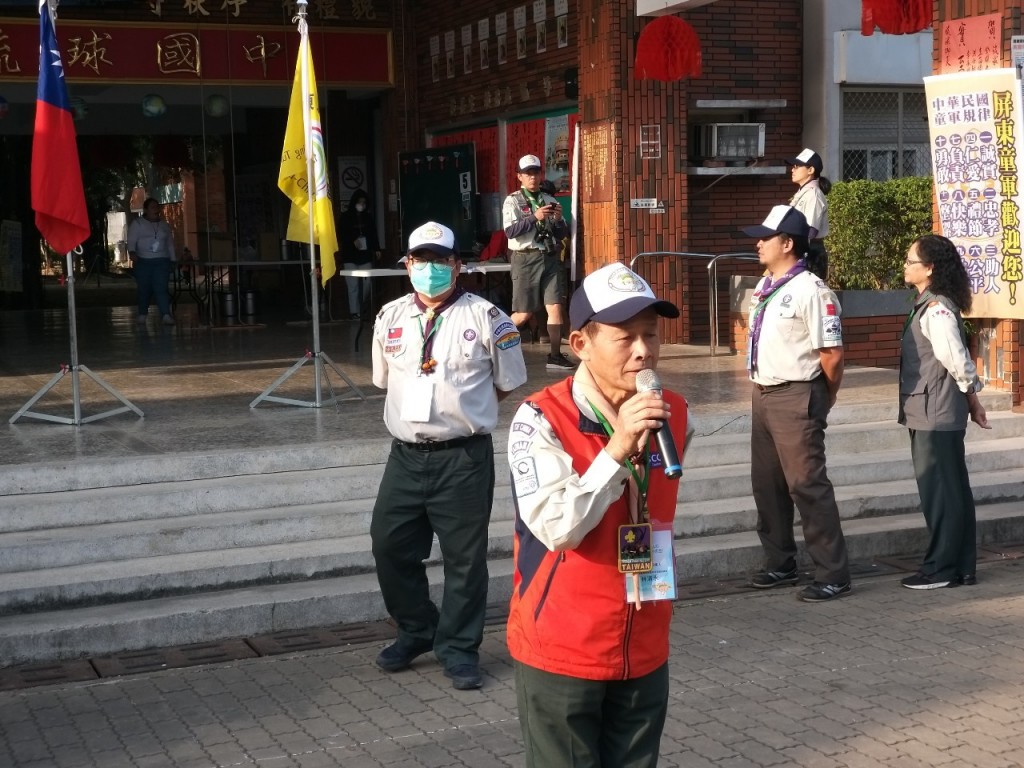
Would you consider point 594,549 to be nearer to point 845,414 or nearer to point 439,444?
point 439,444

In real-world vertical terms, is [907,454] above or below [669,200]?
below

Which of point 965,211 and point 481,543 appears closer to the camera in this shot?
point 481,543

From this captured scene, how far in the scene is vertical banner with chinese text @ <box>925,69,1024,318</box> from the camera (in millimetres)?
10164

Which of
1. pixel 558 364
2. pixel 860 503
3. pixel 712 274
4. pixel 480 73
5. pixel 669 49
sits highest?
pixel 480 73

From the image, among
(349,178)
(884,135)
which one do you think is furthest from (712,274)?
(349,178)

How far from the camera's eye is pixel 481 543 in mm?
5859

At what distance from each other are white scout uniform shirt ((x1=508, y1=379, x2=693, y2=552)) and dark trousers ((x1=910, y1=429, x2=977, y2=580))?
4.68 metres

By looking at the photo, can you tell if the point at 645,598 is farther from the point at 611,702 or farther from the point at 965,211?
the point at 965,211

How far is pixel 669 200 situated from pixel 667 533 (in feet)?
36.1

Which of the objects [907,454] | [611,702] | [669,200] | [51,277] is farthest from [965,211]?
[51,277]

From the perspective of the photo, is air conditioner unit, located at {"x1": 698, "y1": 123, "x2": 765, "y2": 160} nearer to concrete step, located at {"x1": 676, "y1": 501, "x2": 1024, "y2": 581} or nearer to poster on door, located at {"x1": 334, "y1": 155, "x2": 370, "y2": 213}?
concrete step, located at {"x1": 676, "y1": 501, "x2": 1024, "y2": 581}

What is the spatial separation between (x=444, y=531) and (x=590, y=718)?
2579 mm

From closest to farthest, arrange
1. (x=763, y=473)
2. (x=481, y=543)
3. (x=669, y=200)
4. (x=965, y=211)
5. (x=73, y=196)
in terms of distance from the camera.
→ (x=481, y=543), (x=763, y=473), (x=73, y=196), (x=965, y=211), (x=669, y=200)

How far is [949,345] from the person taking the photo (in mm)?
7148
